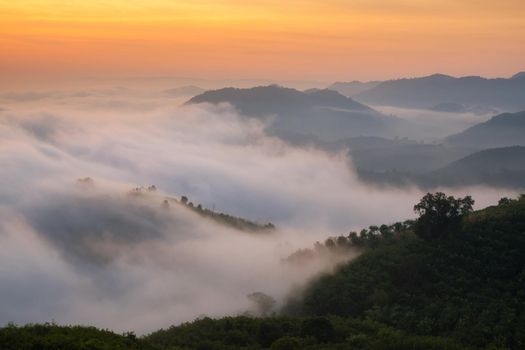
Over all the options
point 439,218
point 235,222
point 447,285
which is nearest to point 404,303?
point 447,285

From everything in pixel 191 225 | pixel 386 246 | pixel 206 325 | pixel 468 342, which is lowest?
pixel 468 342

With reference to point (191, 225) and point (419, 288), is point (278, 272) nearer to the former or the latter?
point (419, 288)

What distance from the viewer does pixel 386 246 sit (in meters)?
65.4

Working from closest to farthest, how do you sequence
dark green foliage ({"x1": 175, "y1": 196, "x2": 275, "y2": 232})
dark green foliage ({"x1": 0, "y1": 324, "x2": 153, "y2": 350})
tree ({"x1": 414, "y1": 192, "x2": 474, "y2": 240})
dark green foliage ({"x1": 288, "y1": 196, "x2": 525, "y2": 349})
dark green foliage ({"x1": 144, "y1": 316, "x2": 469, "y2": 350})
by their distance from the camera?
dark green foliage ({"x1": 0, "y1": 324, "x2": 153, "y2": 350})
dark green foliage ({"x1": 144, "y1": 316, "x2": 469, "y2": 350})
dark green foliage ({"x1": 288, "y1": 196, "x2": 525, "y2": 349})
tree ({"x1": 414, "y1": 192, "x2": 474, "y2": 240})
dark green foliage ({"x1": 175, "y1": 196, "x2": 275, "y2": 232})

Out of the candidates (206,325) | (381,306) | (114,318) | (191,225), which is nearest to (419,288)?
(381,306)

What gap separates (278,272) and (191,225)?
98.9m

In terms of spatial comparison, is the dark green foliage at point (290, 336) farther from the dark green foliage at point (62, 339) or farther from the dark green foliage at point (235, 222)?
the dark green foliage at point (235, 222)

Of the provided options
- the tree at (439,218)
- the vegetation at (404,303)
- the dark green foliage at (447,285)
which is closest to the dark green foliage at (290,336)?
the vegetation at (404,303)

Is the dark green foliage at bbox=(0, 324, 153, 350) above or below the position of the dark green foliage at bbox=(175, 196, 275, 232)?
below

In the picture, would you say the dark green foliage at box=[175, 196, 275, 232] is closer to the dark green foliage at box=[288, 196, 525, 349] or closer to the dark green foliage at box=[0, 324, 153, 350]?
the dark green foliage at box=[288, 196, 525, 349]

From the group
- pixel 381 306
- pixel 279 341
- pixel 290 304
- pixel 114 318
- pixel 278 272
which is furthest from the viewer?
pixel 114 318

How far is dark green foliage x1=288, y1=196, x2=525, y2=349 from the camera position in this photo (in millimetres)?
43188

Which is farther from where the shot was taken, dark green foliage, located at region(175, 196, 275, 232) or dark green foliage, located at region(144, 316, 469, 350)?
dark green foliage, located at region(175, 196, 275, 232)

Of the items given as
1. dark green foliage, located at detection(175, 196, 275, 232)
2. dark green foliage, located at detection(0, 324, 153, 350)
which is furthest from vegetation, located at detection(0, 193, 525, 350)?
dark green foliage, located at detection(175, 196, 275, 232)
